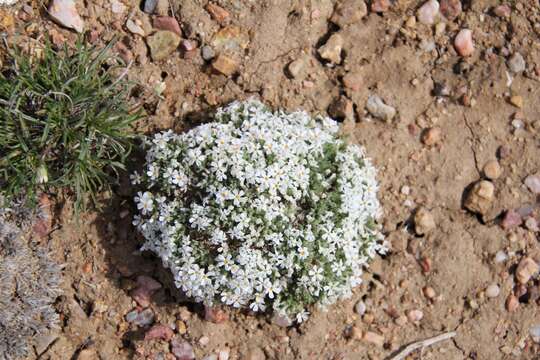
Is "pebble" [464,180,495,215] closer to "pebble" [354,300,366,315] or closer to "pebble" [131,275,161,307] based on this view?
"pebble" [354,300,366,315]

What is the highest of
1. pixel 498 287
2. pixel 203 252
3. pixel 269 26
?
pixel 269 26

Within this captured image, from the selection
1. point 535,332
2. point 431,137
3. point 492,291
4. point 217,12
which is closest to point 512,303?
point 492,291

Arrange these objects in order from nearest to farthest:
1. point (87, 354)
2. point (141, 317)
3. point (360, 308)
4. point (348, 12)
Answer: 1. point (87, 354)
2. point (141, 317)
3. point (360, 308)
4. point (348, 12)

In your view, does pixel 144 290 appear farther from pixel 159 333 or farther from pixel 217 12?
pixel 217 12

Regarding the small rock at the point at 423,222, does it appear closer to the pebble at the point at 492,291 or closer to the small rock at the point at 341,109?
the pebble at the point at 492,291

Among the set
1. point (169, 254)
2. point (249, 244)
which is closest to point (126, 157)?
point (169, 254)

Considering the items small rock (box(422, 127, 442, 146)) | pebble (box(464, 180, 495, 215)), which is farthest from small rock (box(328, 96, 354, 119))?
pebble (box(464, 180, 495, 215))

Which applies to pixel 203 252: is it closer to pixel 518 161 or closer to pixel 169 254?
pixel 169 254
